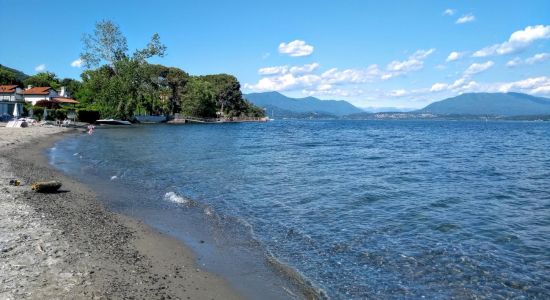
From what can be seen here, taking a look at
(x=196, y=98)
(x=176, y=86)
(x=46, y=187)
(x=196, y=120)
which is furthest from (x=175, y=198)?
(x=176, y=86)

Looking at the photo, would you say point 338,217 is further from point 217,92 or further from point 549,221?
point 217,92

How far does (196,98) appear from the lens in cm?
12656

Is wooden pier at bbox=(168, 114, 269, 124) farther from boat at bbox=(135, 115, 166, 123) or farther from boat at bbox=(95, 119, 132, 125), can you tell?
boat at bbox=(95, 119, 132, 125)

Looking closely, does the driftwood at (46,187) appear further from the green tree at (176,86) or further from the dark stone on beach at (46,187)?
the green tree at (176,86)

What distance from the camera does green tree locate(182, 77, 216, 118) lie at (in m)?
127

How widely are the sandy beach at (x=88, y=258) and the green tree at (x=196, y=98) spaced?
4556 inches

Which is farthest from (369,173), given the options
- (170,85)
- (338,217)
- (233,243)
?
(170,85)

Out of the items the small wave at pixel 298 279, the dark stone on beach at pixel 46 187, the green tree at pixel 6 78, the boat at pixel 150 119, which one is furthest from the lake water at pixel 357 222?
the green tree at pixel 6 78

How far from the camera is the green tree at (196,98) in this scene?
4988 inches

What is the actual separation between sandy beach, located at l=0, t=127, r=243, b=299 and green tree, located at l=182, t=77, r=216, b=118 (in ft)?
380

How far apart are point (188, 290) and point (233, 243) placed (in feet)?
11.3

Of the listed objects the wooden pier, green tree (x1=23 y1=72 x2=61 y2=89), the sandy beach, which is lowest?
the wooden pier

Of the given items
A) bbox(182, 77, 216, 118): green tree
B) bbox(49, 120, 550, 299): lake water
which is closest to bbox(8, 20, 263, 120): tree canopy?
bbox(182, 77, 216, 118): green tree

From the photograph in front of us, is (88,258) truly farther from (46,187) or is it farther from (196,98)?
(196,98)
